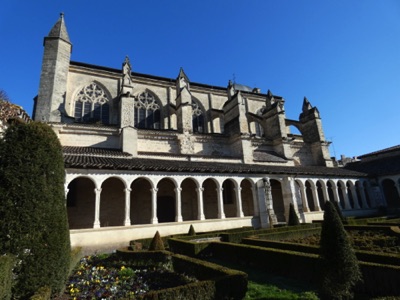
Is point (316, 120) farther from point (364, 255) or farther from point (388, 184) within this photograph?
point (364, 255)

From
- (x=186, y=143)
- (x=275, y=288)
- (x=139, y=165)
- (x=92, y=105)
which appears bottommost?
(x=275, y=288)

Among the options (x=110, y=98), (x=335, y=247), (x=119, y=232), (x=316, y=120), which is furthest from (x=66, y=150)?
(x=316, y=120)

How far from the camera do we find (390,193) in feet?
93.9

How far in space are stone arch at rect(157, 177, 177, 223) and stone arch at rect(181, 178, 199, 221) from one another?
91 centimetres

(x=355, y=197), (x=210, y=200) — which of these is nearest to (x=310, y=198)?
(x=355, y=197)

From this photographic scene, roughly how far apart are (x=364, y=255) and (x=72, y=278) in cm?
881

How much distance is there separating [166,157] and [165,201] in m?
4.08

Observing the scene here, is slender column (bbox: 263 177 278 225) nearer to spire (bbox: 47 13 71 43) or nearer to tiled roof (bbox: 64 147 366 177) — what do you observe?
tiled roof (bbox: 64 147 366 177)

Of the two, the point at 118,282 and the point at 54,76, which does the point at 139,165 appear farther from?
the point at 54,76

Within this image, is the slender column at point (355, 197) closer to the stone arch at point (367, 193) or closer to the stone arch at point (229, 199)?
the stone arch at point (367, 193)

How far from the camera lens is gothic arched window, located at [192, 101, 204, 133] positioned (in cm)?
3023

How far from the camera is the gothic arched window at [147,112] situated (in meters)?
26.7

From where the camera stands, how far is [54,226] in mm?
5660

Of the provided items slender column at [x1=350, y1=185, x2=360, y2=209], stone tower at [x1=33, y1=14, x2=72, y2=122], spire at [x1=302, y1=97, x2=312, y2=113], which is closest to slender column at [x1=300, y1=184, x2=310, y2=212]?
slender column at [x1=350, y1=185, x2=360, y2=209]
